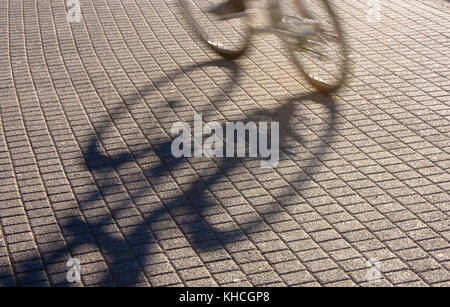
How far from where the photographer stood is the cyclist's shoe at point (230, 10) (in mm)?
7973

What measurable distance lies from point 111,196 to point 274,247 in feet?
4.53

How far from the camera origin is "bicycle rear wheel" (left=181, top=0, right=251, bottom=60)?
28.1 feet

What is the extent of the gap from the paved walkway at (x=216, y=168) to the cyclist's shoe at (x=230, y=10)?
0.60 m

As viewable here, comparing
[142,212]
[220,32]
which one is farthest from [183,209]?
[220,32]

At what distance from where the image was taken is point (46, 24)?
10188 millimetres

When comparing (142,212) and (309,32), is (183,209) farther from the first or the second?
(309,32)

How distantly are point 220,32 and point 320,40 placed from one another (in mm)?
2089

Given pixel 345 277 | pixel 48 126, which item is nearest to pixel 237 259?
pixel 345 277

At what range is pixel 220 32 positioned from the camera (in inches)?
370

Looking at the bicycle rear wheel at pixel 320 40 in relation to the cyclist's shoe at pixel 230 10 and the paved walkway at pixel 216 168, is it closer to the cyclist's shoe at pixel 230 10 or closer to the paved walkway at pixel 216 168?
the paved walkway at pixel 216 168

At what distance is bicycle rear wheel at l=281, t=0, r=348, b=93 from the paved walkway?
6.7 inches

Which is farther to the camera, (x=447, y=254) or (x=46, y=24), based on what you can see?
(x=46, y=24)

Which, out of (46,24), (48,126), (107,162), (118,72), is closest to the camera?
(107,162)
